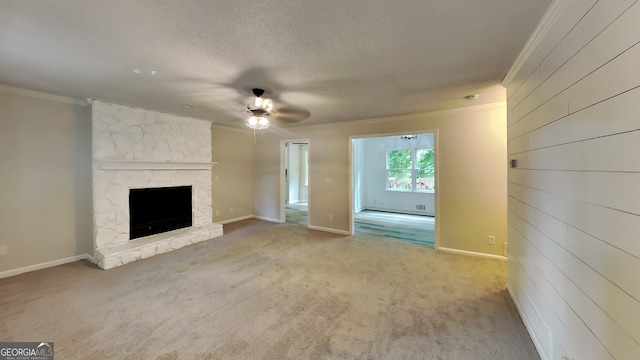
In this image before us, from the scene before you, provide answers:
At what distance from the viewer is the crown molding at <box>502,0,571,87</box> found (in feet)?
4.68

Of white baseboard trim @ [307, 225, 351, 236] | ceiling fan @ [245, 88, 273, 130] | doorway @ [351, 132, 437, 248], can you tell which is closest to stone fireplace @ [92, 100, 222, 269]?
white baseboard trim @ [307, 225, 351, 236]

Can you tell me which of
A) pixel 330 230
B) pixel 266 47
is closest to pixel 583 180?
pixel 266 47

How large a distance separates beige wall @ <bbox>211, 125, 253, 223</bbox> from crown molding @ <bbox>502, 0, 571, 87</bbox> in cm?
544

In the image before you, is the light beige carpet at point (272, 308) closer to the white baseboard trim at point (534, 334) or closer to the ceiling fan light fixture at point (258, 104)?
the white baseboard trim at point (534, 334)

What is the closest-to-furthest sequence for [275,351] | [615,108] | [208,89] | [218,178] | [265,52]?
1. [615,108]
2. [275,351]
3. [265,52]
4. [208,89]
5. [218,178]

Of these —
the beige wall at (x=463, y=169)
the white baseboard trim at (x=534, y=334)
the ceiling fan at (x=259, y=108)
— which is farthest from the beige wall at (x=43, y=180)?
the white baseboard trim at (x=534, y=334)

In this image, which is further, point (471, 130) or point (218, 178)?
point (218, 178)

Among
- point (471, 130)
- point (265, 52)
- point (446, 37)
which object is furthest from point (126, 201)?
point (471, 130)

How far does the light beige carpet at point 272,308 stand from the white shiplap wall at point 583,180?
25.3 inches

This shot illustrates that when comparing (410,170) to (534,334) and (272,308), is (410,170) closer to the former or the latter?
(534,334)

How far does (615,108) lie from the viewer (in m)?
1.00

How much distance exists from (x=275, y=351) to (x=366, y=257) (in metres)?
2.21

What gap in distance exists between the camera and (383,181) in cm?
794

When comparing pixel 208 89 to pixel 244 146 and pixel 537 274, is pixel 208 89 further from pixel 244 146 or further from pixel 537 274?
pixel 537 274
